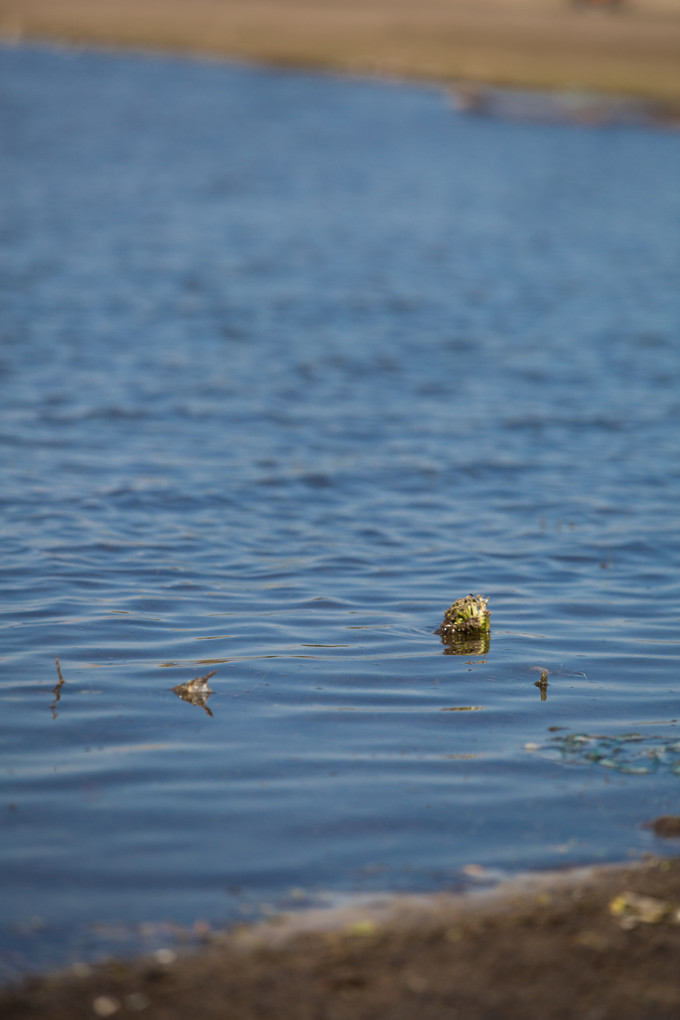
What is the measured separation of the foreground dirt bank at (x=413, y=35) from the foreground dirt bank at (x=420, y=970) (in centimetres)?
4462

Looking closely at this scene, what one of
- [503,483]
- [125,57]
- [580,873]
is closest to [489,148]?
[125,57]

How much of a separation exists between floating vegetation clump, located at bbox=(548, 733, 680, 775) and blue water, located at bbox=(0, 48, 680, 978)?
26mm

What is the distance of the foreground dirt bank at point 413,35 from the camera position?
51.8m

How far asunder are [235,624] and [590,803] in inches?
113

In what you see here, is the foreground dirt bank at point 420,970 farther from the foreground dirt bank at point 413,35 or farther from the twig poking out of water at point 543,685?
the foreground dirt bank at point 413,35

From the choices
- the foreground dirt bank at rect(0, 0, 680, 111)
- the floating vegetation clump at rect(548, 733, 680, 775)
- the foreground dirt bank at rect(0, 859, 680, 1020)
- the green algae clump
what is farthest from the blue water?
the foreground dirt bank at rect(0, 0, 680, 111)

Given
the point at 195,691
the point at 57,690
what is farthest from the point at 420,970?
the point at 57,690

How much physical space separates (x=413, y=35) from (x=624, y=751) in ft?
189

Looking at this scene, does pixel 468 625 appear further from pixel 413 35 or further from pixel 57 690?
pixel 413 35

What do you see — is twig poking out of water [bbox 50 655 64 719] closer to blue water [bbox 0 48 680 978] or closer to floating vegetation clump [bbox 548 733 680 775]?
blue water [bbox 0 48 680 978]

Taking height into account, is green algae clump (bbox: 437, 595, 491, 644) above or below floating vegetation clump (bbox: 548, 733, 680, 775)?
above

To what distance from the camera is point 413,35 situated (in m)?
58.9

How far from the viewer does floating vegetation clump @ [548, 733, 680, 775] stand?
611 cm

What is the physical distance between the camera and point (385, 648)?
7602 mm
